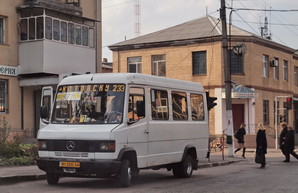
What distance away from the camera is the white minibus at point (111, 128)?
11.9 m

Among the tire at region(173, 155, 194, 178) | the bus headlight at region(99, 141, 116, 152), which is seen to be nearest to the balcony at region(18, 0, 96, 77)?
the tire at region(173, 155, 194, 178)

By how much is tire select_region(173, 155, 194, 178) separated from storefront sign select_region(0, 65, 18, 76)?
13034mm

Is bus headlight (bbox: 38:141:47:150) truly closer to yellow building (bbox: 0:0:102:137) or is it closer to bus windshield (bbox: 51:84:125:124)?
bus windshield (bbox: 51:84:125:124)

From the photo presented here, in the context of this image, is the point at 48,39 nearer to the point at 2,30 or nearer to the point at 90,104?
the point at 2,30

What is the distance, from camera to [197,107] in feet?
53.3

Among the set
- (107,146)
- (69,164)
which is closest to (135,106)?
(107,146)

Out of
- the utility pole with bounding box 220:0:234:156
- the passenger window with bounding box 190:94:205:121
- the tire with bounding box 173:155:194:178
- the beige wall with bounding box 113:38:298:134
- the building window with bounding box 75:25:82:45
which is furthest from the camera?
the beige wall with bounding box 113:38:298:134

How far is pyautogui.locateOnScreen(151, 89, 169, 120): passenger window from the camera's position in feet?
45.0

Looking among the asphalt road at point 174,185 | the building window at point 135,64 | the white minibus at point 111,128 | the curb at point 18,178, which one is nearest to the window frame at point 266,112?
the building window at point 135,64

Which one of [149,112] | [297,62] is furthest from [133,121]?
[297,62]

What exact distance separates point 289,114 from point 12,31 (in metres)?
28.6

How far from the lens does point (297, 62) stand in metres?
49.0

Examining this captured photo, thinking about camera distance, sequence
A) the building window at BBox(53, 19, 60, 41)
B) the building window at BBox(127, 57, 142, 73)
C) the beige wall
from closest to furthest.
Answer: the building window at BBox(53, 19, 60, 41)
the beige wall
the building window at BBox(127, 57, 142, 73)

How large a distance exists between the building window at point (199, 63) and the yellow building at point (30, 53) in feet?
44.7
